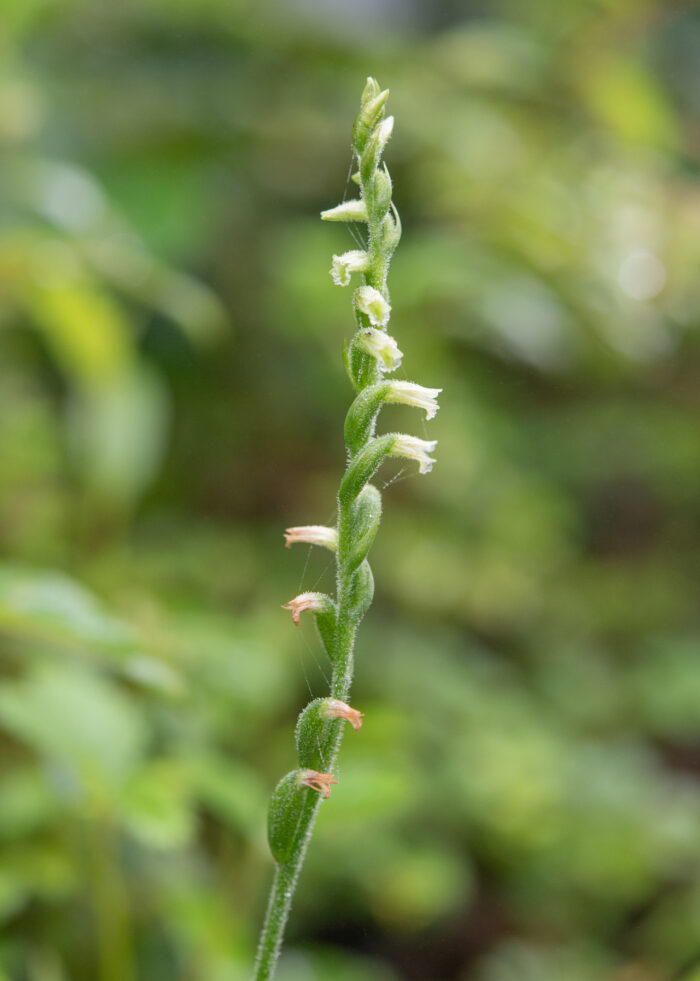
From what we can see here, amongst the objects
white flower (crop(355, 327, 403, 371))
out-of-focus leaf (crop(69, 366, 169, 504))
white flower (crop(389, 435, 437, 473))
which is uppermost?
out-of-focus leaf (crop(69, 366, 169, 504))

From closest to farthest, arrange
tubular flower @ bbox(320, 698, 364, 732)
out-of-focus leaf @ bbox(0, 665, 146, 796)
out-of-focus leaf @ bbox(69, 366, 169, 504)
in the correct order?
tubular flower @ bbox(320, 698, 364, 732) < out-of-focus leaf @ bbox(0, 665, 146, 796) < out-of-focus leaf @ bbox(69, 366, 169, 504)

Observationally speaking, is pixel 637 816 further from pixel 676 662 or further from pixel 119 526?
pixel 119 526

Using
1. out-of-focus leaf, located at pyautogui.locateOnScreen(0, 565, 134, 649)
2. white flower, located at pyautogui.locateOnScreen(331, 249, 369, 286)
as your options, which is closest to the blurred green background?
out-of-focus leaf, located at pyautogui.locateOnScreen(0, 565, 134, 649)

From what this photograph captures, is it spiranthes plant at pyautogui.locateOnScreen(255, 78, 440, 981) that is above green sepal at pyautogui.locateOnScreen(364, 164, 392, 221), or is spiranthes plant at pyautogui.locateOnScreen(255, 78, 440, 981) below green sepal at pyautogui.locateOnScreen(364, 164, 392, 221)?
below

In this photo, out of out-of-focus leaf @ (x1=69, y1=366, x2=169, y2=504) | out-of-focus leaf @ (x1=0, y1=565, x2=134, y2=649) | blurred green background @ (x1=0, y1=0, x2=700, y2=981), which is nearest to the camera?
out-of-focus leaf @ (x1=0, y1=565, x2=134, y2=649)

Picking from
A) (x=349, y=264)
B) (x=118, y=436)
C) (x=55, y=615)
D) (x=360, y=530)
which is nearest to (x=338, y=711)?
(x=360, y=530)

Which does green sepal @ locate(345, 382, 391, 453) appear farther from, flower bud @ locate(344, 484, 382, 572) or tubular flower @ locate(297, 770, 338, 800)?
Result: tubular flower @ locate(297, 770, 338, 800)

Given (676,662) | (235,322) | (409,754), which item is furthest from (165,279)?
(676,662)

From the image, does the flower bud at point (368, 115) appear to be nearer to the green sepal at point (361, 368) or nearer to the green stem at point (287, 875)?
the green sepal at point (361, 368)
